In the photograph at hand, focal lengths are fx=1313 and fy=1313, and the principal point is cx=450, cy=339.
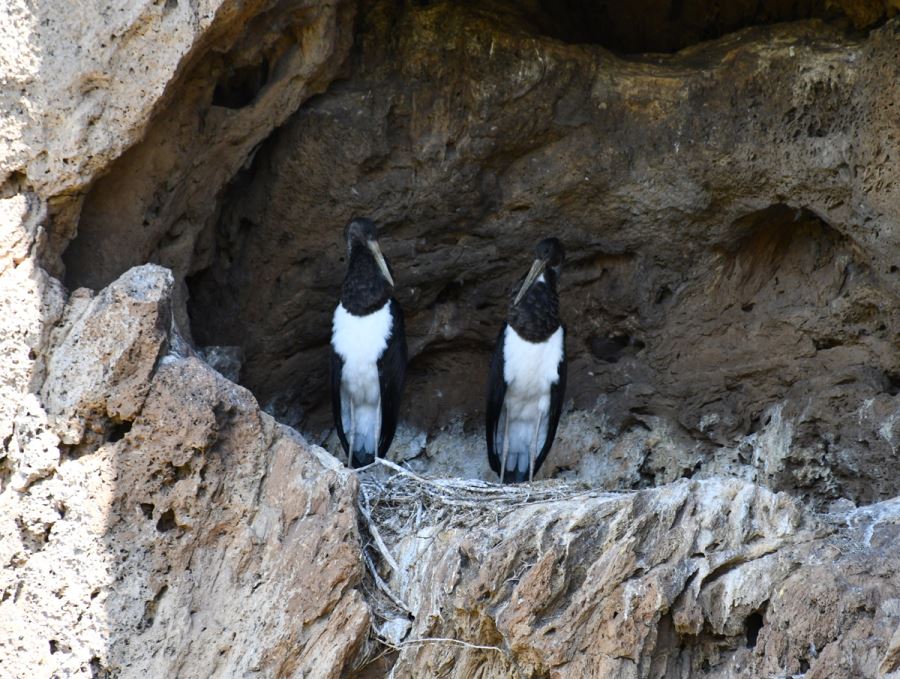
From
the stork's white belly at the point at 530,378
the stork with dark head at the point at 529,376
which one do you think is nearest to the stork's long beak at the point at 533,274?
the stork with dark head at the point at 529,376

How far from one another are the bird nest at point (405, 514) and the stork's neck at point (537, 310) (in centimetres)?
82

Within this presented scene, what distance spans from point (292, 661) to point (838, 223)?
281 cm

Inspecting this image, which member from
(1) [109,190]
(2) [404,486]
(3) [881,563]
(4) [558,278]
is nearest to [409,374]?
(4) [558,278]

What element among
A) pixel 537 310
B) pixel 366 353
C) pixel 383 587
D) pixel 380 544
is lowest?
pixel 383 587

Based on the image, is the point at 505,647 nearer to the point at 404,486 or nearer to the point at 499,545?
the point at 499,545

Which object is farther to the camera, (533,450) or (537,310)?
(533,450)

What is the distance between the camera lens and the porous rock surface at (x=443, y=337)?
4.11 metres

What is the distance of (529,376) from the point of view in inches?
228

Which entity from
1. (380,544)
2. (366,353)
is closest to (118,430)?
(380,544)

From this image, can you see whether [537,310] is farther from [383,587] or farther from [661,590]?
[661,590]

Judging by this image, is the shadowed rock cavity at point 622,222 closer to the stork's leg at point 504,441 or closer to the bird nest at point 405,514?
the stork's leg at point 504,441

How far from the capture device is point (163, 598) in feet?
13.7

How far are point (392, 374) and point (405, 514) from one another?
1212mm

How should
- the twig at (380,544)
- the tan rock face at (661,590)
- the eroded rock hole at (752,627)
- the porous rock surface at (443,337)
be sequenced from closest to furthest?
the tan rock face at (661,590), the eroded rock hole at (752,627), the porous rock surface at (443,337), the twig at (380,544)
